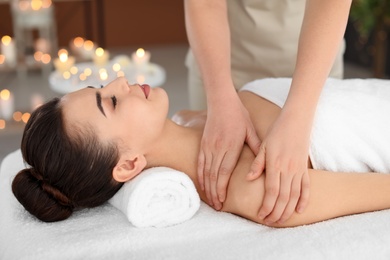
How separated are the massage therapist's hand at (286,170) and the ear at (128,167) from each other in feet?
0.98

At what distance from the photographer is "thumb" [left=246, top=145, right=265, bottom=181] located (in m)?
1.41

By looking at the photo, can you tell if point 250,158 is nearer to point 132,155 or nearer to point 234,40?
point 132,155

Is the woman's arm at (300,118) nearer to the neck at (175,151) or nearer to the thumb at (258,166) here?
the thumb at (258,166)

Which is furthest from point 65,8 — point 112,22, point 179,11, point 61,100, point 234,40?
point 61,100

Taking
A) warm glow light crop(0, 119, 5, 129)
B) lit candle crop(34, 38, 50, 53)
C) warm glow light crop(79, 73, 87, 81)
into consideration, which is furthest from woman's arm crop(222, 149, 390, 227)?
lit candle crop(34, 38, 50, 53)

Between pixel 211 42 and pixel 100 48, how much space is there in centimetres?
218

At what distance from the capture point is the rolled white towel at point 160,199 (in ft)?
4.54

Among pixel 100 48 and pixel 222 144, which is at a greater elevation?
pixel 222 144

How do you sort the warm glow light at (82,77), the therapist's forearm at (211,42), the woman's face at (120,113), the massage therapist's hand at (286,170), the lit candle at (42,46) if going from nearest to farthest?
the massage therapist's hand at (286,170)
the woman's face at (120,113)
the therapist's forearm at (211,42)
the warm glow light at (82,77)
the lit candle at (42,46)

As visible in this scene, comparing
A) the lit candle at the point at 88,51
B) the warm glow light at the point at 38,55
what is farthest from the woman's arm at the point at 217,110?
the warm glow light at the point at 38,55

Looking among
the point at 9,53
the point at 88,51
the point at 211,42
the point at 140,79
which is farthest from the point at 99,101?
the point at 9,53

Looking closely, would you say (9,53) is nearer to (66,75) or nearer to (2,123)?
(2,123)

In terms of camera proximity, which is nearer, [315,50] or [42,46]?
[315,50]

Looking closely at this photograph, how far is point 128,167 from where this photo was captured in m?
1.49
